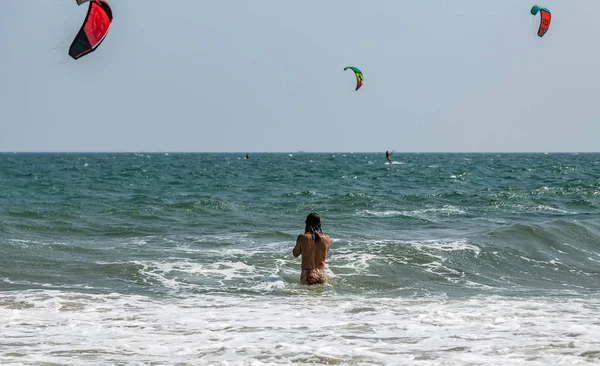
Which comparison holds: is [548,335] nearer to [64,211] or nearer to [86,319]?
[86,319]

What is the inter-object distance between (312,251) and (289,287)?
2.00ft

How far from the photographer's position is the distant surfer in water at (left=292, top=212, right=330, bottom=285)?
10836 millimetres

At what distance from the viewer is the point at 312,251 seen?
10.9 m

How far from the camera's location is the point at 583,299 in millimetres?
Answer: 9992

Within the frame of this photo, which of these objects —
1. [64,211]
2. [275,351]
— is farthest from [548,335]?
[64,211]
